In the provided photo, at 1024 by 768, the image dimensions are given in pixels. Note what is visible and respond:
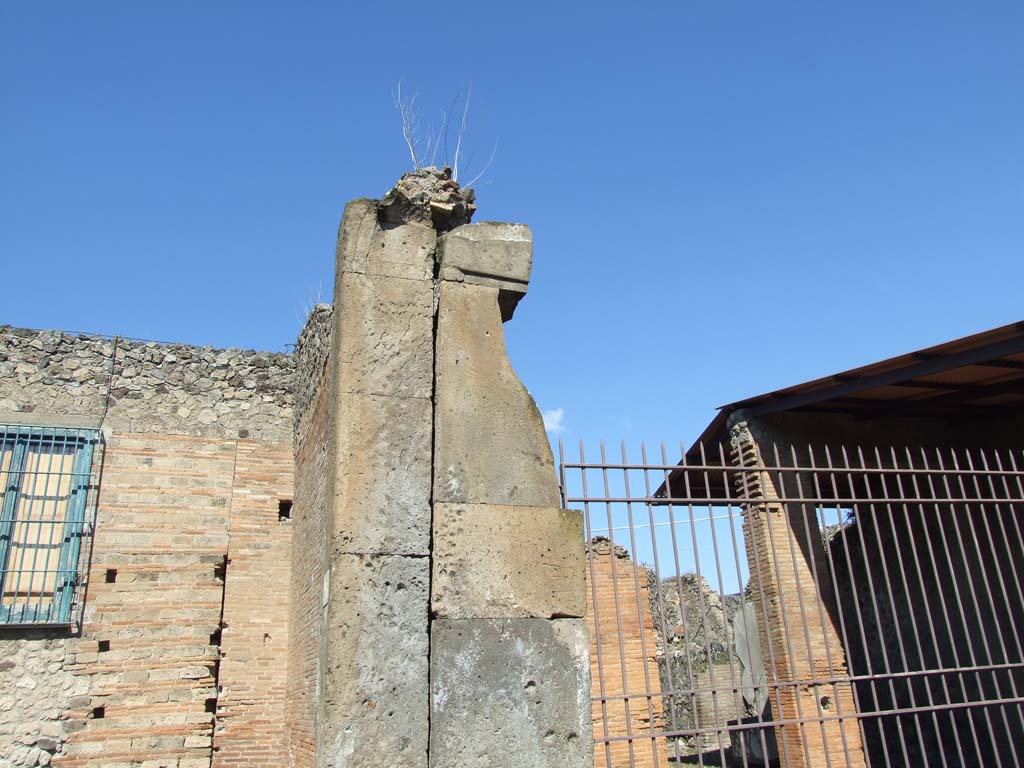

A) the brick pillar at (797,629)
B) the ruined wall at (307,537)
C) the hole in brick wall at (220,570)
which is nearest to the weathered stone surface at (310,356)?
the ruined wall at (307,537)

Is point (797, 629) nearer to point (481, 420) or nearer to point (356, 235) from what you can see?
point (481, 420)

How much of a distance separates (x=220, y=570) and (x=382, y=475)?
4.21 m

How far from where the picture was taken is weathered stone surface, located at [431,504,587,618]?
344 centimetres

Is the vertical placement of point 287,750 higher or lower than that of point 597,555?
lower

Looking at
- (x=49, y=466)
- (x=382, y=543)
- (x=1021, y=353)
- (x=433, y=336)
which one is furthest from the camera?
(x=1021, y=353)

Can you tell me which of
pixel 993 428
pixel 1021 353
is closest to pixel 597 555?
pixel 1021 353

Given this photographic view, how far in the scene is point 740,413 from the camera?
1005 centimetres

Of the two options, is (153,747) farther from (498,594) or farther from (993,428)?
(993,428)

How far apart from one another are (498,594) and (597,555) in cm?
607

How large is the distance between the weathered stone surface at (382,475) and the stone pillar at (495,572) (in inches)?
3.2

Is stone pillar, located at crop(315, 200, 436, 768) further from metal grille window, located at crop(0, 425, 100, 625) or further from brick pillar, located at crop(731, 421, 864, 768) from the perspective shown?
brick pillar, located at crop(731, 421, 864, 768)

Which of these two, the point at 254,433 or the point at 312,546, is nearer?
the point at 312,546

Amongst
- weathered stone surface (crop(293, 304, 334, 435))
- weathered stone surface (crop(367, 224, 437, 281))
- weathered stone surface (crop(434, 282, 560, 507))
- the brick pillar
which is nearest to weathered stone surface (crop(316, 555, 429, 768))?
weathered stone surface (crop(434, 282, 560, 507))

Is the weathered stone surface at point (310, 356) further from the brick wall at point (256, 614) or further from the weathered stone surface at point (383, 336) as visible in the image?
the weathered stone surface at point (383, 336)
